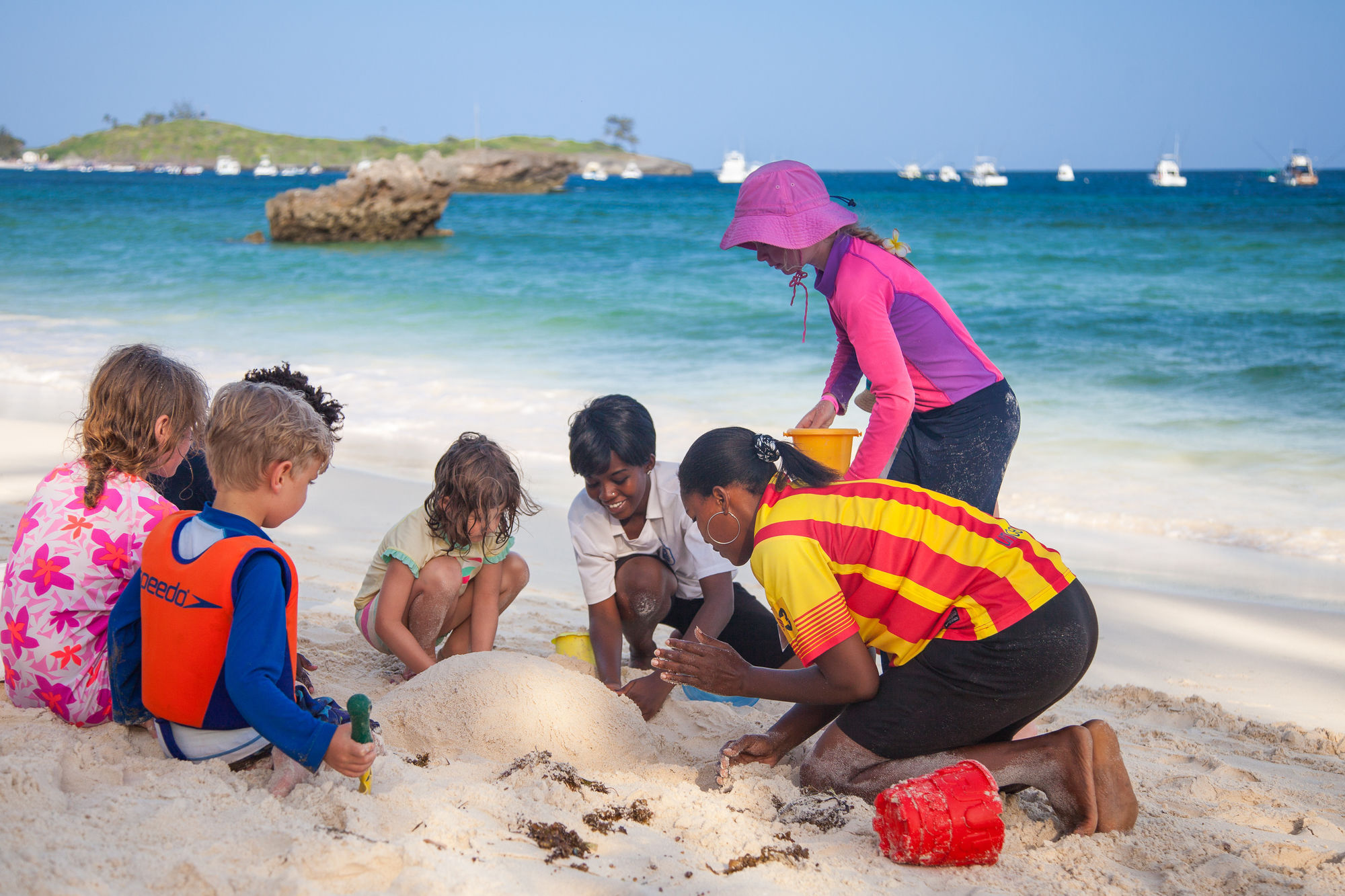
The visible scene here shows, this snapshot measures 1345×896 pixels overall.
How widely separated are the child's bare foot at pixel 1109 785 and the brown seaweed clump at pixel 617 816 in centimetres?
104

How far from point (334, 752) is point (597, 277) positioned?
17.9 metres

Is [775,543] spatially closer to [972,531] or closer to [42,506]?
[972,531]

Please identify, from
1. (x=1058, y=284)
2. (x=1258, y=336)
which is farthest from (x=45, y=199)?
(x=1258, y=336)

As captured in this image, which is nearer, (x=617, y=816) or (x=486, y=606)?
(x=617, y=816)

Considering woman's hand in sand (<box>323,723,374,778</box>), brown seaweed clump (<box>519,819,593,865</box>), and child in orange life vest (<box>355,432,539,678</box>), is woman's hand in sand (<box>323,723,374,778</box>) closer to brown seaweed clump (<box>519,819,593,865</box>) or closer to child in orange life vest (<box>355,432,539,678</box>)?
brown seaweed clump (<box>519,819,593,865</box>)

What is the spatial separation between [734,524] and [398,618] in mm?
1308

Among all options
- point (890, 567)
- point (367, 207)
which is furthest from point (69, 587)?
point (367, 207)

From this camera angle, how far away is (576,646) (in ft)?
11.1

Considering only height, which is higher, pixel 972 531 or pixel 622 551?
pixel 972 531

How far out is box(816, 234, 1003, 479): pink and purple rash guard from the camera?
2727 mm

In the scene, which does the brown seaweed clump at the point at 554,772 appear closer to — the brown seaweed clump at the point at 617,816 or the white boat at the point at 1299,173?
the brown seaweed clump at the point at 617,816

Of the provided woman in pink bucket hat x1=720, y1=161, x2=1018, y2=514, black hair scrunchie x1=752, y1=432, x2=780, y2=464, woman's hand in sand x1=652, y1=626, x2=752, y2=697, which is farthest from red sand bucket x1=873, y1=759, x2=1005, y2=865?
woman in pink bucket hat x1=720, y1=161, x2=1018, y2=514

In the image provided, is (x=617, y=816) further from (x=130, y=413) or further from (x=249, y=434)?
(x=130, y=413)

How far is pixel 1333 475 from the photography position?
636 centimetres
